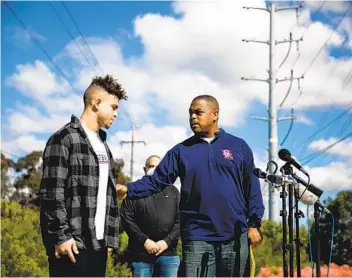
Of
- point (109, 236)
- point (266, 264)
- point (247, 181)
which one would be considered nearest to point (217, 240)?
point (247, 181)

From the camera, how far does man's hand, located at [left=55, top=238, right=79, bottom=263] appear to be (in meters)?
2.99

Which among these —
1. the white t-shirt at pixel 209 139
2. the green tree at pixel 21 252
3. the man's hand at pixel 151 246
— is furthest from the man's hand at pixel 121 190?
the green tree at pixel 21 252

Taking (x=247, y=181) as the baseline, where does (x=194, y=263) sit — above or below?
below

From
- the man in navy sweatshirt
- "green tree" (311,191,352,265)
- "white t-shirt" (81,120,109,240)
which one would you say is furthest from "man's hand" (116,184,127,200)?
"green tree" (311,191,352,265)

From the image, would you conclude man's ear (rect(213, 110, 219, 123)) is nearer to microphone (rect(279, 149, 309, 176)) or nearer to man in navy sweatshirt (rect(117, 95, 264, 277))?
man in navy sweatshirt (rect(117, 95, 264, 277))

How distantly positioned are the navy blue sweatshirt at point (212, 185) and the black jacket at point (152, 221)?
1.21 metres

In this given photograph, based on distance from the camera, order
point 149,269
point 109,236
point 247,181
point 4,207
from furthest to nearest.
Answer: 1. point 4,207
2. point 149,269
3. point 247,181
4. point 109,236

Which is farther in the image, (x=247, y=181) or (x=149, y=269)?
(x=149, y=269)

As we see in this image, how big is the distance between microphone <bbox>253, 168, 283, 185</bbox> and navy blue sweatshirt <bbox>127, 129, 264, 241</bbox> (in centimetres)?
7

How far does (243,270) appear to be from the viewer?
3.75 meters

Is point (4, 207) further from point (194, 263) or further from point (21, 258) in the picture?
point (194, 263)

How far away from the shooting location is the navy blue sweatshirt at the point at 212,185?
3689 millimetres

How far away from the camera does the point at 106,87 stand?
338cm

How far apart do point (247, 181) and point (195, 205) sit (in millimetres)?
401
